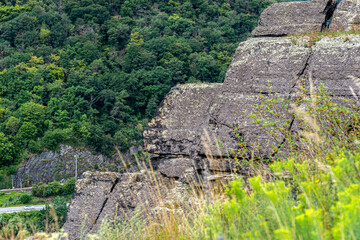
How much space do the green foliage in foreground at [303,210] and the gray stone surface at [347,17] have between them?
2.49 metres

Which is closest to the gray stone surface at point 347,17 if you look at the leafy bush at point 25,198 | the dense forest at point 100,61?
the leafy bush at point 25,198

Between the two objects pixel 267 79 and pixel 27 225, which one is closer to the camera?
pixel 267 79

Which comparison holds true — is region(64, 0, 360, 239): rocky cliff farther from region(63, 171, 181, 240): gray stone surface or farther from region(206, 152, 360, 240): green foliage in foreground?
region(206, 152, 360, 240): green foliage in foreground

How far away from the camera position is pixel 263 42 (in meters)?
4.31

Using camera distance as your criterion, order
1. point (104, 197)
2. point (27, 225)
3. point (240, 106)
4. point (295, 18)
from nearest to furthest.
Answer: point (240, 106)
point (104, 197)
point (295, 18)
point (27, 225)

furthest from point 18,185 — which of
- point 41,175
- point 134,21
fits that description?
point 134,21

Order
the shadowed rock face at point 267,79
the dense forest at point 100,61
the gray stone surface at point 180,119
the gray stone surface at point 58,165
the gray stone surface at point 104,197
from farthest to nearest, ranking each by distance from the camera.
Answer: the dense forest at point 100,61 → the gray stone surface at point 58,165 → the gray stone surface at point 180,119 → the gray stone surface at point 104,197 → the shadowed rock face at point 267,79

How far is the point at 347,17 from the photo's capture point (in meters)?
4.37

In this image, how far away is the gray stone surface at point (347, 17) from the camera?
14.0 feet

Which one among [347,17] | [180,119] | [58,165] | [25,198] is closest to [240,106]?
[180,119]

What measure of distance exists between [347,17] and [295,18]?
566mm

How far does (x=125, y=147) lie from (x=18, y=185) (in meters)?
10.0

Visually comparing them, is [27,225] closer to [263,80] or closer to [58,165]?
[263,80]

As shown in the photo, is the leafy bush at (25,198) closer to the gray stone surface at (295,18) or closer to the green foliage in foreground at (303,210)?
the gray stone surface at (295,18)
